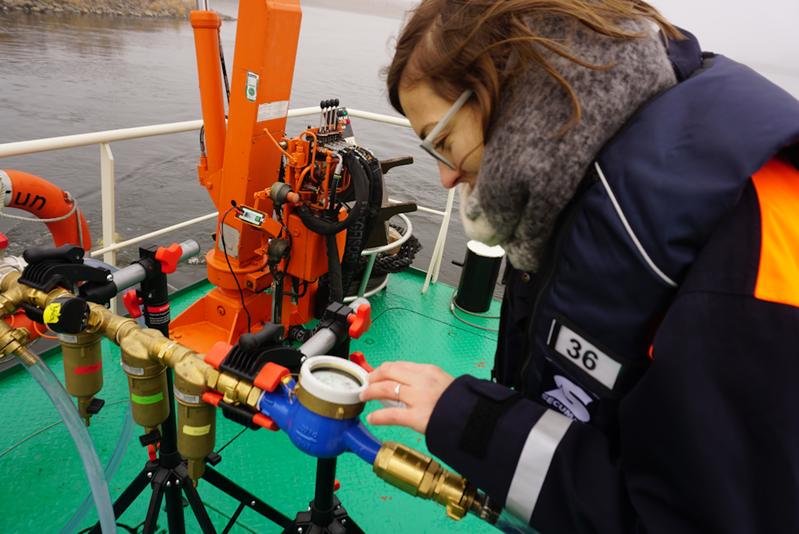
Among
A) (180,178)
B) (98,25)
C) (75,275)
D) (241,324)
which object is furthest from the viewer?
(98,25)

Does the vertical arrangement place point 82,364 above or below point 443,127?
below

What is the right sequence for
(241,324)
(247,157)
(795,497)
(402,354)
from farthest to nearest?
1. (402,354)
2. (241,324)
3. (247,157)
4. (795,497)

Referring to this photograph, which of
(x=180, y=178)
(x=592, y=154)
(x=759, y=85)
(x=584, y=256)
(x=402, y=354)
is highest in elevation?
(x=759, y=85)

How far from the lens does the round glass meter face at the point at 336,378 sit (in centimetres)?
83

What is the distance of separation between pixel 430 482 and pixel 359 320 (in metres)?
0.36

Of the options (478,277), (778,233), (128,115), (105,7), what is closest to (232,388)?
(778,233)

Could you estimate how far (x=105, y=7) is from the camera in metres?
33.1

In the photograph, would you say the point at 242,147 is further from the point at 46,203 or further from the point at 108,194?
the point at 46,203

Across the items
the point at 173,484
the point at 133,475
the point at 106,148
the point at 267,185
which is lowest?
the point at 133,475

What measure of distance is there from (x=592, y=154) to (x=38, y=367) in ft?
3.80

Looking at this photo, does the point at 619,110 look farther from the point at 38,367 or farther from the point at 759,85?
the point at 38,367

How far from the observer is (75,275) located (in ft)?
3.57

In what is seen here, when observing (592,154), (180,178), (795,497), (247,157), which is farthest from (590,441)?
(180,178)

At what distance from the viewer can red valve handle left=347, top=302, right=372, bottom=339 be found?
1.05m
